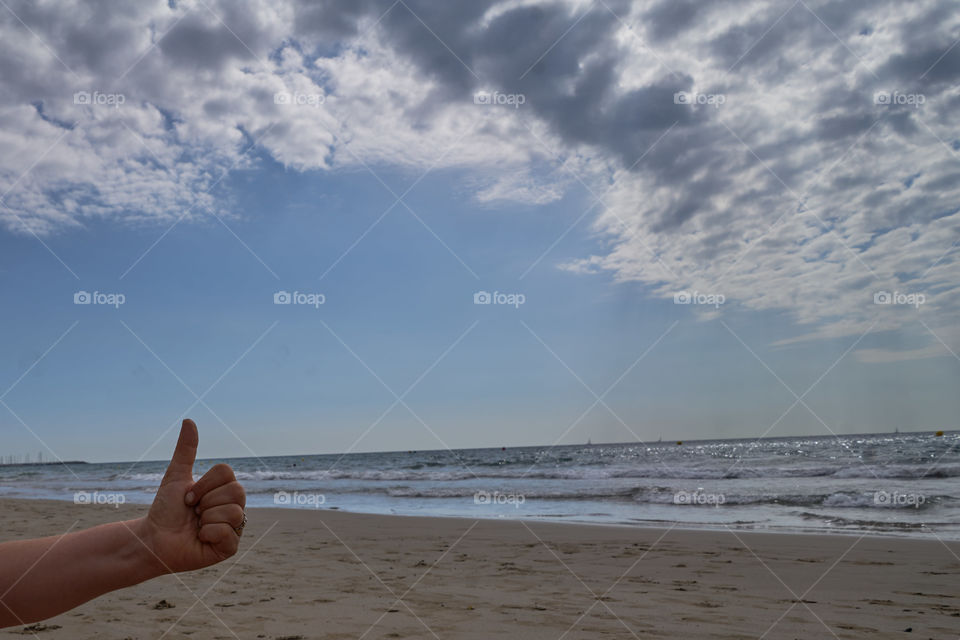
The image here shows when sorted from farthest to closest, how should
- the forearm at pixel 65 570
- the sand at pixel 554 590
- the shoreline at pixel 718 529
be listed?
1. the shoreline at pixel 718 529
2. the sand at pixel 554 590
3. the forearm at pixel 65 570

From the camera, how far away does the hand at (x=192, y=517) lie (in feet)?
5.22

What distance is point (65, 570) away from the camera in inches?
63.0

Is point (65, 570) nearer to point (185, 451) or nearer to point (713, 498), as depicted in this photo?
point (185, 451)

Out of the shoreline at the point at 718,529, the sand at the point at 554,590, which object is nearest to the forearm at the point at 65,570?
the sand at the point at 554,590

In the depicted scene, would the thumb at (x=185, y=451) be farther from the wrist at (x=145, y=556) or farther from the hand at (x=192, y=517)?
the wrist at (x=145, y=556)

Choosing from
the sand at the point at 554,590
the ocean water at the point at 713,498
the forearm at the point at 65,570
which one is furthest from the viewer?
the ocean water at the point at 713,498

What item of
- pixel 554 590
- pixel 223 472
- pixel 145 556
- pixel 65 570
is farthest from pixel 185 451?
pixel 554 590

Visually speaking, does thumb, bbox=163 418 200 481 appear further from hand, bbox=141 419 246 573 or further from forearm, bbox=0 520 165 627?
forearm, bbox=0 520 165 627

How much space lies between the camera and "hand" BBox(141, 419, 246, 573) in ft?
5.22

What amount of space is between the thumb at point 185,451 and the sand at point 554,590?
2.85m

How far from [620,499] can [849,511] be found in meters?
4.72

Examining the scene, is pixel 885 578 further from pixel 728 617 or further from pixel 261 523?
pixel 261 523

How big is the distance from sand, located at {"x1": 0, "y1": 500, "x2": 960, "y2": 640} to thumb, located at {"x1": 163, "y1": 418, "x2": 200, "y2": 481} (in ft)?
9.34

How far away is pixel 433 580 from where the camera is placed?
19.4 feet
